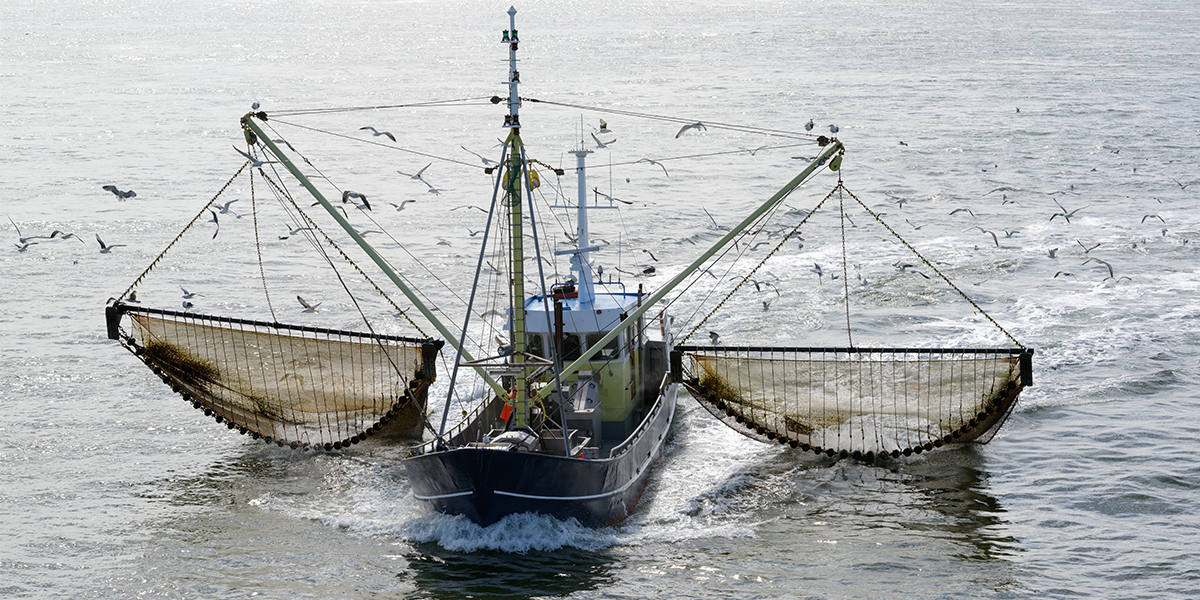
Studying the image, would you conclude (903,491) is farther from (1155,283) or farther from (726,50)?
(726,50)

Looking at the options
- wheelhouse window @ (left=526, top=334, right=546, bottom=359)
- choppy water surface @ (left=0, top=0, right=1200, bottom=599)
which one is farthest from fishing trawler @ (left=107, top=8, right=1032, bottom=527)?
choppy water surface @ (left=0, top=0, right=1200, bottom=599)

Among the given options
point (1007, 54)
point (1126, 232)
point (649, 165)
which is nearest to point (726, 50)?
point (1007, 54)

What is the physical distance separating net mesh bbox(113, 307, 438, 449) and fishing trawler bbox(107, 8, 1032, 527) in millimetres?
30

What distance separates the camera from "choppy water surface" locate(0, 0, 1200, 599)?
2075cm

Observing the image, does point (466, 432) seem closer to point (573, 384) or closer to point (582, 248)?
point (573, 384)

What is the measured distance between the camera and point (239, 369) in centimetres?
2528

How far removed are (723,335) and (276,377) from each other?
45.3 ft

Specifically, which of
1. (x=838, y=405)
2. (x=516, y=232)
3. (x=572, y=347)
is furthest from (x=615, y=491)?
(x=838, y=405)

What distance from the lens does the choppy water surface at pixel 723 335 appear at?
20.8 metres

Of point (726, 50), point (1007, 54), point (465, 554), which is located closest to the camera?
point (465, 554)

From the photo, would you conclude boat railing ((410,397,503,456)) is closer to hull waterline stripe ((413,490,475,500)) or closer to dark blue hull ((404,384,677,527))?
dark blue hull ((404,384,677,527))

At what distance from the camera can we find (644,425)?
23.5m

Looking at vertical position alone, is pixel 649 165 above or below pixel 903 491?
above

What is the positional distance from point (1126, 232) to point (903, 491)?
26.0m
